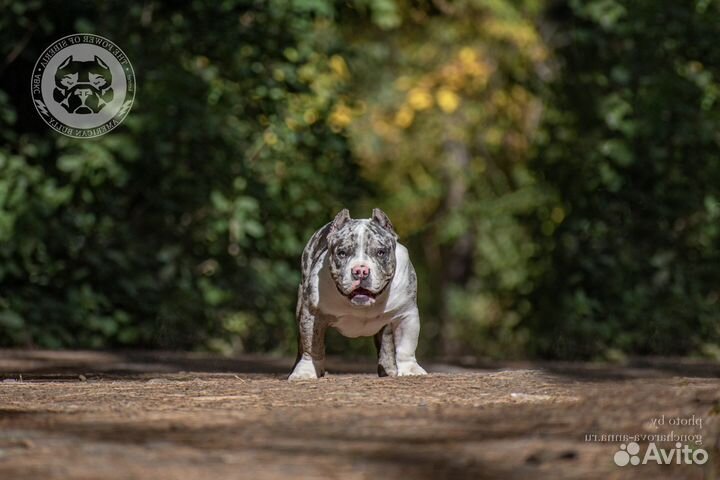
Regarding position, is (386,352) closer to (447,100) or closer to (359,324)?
(359,324)

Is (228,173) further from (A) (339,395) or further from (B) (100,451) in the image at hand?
(B) (100,451)

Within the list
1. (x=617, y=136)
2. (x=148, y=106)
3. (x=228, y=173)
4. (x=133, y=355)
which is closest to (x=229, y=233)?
(x=228, y=173)

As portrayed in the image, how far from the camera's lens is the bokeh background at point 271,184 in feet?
41.8

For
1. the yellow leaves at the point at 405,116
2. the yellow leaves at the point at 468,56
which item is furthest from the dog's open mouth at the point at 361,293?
the yellow leaves at the point at 468,56

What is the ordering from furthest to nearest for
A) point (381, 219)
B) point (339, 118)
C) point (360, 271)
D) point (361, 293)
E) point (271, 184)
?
point (339, 118) → point (271, 184) → point (381, 219) → point (361, 293) → point (360, 271)

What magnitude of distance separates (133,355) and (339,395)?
5.03 metres

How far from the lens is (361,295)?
290 inches

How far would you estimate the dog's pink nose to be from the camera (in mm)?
7270

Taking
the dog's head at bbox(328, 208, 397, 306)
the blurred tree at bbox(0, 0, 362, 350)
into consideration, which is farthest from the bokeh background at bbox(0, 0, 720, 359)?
the dog's head at bbox(328, 208, 397, 306)

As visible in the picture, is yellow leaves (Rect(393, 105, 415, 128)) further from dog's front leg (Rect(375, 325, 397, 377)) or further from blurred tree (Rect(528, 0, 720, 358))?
dog's front leg (Rect(375, 325, 397, 377))

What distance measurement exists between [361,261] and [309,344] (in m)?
0.72

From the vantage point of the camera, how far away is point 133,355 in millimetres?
11227

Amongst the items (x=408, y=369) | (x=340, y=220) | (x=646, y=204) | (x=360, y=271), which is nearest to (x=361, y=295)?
(x=360, y=271)

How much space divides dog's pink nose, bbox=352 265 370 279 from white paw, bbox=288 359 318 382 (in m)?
0.77
